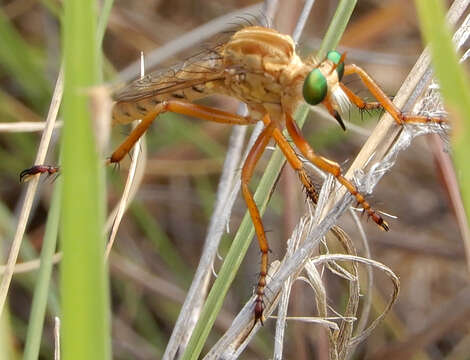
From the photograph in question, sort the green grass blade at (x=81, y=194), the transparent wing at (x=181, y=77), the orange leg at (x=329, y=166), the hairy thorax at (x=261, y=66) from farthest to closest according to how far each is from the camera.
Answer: the transparent wing at (x=181, y=77) → the hairy thorax at (x=261, y=66) → the orange leg at (x=329, y=166) → the green grass blade at (x=81, y=194)

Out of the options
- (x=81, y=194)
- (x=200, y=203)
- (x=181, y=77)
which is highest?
(x=200, y=203)

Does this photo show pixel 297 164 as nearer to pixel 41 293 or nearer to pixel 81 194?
pixel 41 293

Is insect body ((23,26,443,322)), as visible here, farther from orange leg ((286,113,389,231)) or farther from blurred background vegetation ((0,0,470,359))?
blurred background vegetation ((0,0,470,359))

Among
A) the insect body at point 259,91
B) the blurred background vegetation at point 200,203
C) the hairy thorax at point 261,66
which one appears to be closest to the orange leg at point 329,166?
the insect body at point 259,91

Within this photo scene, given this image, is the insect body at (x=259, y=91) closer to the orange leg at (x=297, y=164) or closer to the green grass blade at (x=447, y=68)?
the orange leg at (x=297, y=164)

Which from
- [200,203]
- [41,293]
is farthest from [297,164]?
[200,203]

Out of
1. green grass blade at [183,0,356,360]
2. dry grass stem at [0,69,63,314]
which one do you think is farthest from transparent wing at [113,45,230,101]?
dry grass stem at [0,69,63,314]
